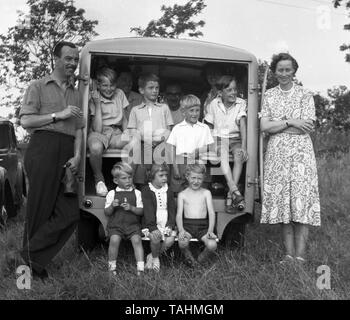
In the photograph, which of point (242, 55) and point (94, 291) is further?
point (242, 55)

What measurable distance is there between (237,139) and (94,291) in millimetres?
2304

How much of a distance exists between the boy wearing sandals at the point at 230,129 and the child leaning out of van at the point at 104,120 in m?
0.95

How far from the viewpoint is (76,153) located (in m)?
5.53

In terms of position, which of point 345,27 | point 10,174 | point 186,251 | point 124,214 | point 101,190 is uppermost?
point 345,27

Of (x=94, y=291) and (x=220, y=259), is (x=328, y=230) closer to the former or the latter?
(x=220, y=259)

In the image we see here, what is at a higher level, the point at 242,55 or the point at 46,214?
the point at 242,55

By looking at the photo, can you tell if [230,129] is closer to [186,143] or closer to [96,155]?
[186,143]

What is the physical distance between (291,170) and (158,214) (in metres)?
1.36

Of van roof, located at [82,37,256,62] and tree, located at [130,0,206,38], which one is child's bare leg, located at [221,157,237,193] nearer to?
van roof, located at [82,37,256,62]

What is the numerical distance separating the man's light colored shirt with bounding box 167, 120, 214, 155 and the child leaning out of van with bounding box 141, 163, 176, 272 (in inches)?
11.9

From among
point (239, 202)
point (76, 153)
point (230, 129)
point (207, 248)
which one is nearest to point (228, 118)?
point (230, 129)

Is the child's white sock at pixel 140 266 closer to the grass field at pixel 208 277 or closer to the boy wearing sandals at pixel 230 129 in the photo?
the grass field at pixel 208 277
